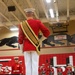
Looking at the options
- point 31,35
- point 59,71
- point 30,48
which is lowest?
point 59,71

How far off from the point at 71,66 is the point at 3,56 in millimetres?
4356

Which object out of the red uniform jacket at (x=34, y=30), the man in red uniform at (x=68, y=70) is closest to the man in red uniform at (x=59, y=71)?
the man in red uniform at (x=68, y=70)

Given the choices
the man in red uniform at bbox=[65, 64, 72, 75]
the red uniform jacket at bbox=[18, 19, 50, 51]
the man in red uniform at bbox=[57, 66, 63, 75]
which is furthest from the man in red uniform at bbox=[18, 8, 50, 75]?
the man in red uniform at bbox=[57, 66, 63, 75]

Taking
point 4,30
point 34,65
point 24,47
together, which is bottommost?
point 34,65

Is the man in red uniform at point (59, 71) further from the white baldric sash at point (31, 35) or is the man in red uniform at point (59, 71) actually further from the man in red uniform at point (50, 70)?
the white baldric sash at point (31, 35)

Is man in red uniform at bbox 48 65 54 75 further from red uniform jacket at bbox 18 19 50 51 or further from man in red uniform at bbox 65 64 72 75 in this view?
red uniform jacket at bbox 18 19 50 51

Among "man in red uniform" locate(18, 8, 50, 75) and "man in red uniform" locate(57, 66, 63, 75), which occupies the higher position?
"man in red uniform" locate(18, 8, 50, 75)

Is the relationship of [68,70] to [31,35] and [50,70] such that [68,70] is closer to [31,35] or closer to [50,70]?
[50,70]

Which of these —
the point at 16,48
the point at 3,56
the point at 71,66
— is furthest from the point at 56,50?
the point at 3,56

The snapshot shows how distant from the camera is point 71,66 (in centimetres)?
1106

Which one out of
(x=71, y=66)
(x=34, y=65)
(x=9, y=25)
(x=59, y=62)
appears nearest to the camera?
(x=34, y=65)

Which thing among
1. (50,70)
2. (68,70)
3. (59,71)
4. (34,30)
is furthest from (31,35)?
(59,71)

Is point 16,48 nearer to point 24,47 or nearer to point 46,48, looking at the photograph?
point 46,48

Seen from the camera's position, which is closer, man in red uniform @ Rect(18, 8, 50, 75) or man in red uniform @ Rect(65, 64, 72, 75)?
man in red uniform @ Rect(18, 8, 50, 75)
